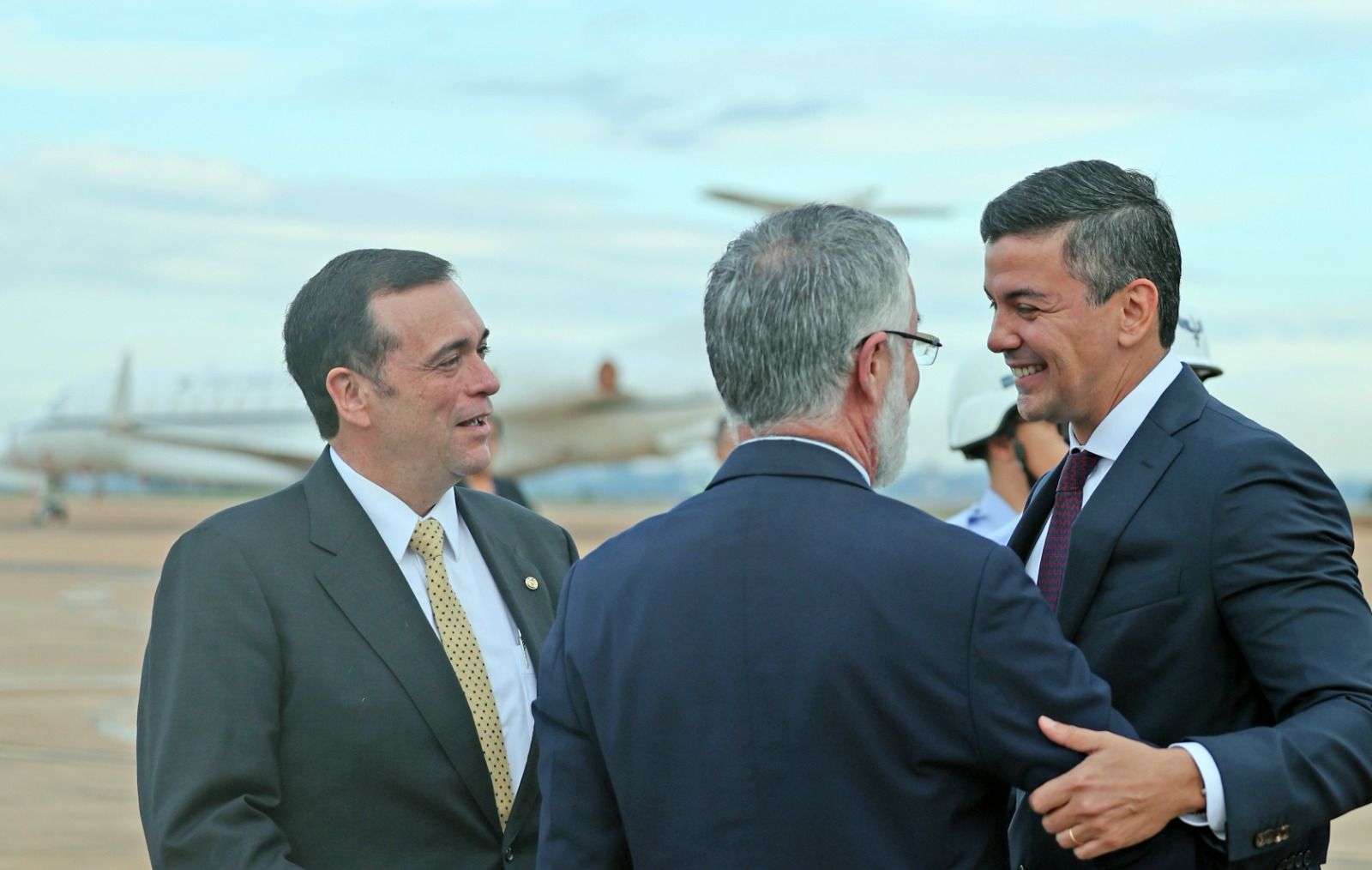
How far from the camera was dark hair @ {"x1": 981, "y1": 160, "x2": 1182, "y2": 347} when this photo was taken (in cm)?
220

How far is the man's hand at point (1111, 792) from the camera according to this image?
171 cm

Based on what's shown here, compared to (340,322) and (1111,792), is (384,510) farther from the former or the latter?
→ (1111,792)

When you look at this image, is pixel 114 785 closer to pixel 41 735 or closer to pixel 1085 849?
pixel 41 735

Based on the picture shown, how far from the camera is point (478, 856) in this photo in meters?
2.44

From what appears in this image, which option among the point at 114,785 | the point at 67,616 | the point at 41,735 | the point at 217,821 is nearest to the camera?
the point at 217,821

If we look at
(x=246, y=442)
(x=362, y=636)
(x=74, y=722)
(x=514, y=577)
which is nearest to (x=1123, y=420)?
(x=514, y=577)

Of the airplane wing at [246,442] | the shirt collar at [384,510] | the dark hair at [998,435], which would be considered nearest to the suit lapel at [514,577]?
the shirt collar at [384,510]

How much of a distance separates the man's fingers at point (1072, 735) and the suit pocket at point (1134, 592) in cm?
34

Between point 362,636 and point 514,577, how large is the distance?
39 cm

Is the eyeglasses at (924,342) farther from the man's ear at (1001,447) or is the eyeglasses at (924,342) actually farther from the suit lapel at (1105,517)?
the man's ear at (1001,447)

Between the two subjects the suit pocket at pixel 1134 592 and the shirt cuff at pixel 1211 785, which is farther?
the suit pocket at pixel 1134 592

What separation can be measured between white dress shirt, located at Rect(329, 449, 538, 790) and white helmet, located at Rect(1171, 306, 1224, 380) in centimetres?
161

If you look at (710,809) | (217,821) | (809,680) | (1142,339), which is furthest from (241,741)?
(1142,339)

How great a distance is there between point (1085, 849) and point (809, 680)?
40 centimetres
